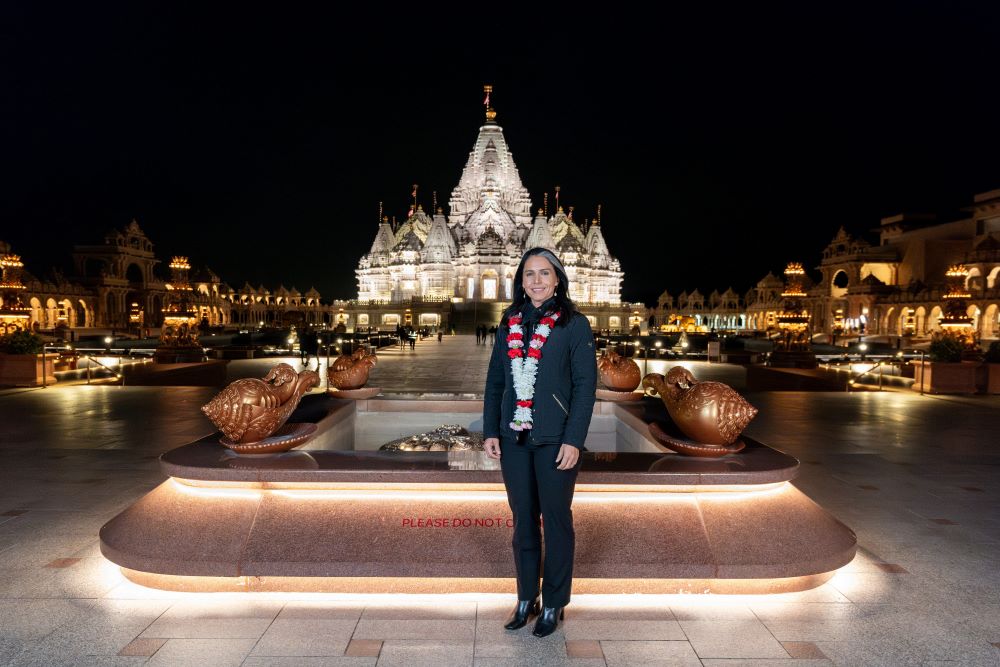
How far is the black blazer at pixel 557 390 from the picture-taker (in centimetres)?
357

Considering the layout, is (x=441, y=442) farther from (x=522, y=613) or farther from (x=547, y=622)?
(x=547, y=622)

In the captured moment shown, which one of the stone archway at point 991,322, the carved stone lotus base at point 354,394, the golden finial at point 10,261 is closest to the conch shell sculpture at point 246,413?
the carved stone lotus base at point 354,394

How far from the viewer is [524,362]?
370 centimetres

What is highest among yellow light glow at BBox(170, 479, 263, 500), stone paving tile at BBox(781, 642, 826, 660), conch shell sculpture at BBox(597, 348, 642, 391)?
conch shell sculpture at BBox(597, 348, 642, 391)

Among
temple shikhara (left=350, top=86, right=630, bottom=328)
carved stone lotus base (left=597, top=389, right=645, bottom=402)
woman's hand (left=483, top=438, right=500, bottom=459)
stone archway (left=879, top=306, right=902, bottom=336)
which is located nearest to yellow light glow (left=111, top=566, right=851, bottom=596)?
woman's hand (left=483, top=438, right=500, bottom=459)

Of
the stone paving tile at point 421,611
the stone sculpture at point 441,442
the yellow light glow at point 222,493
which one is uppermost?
the yellow light glow at point 222,493

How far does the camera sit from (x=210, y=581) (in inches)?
164

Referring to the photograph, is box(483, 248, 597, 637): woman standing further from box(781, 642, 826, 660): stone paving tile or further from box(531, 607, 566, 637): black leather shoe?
box(781, 642, 826, 660): stone paving tile

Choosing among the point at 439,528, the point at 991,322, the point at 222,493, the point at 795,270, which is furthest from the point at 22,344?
the point at 991,322

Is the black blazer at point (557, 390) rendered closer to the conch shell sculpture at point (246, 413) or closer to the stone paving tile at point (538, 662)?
the stone paving tile at point (538, 662)

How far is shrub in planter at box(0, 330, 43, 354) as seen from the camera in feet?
53.8

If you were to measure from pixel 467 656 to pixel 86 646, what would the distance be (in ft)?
7.14

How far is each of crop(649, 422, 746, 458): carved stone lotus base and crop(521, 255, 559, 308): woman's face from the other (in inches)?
82.5

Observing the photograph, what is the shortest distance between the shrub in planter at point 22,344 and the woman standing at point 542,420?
17791mm
